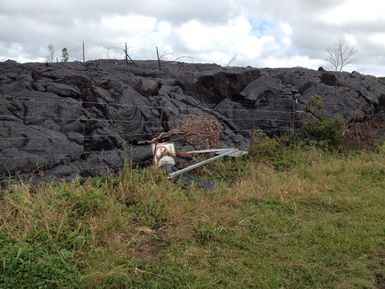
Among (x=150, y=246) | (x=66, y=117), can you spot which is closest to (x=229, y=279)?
(x=150, y=246)

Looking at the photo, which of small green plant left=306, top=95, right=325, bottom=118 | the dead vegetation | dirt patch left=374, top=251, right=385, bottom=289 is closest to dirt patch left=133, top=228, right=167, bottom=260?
dirt patch left=374, top=251, right=385, bottom=289

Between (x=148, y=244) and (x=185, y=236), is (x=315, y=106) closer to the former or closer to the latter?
(x=185, y=236)

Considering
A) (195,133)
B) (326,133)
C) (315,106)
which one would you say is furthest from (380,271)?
(315,106)

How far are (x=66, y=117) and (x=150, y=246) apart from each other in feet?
12.6

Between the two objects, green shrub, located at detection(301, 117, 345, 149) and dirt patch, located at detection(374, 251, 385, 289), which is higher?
green shrub, located at detection(301, 117, 345, 149)

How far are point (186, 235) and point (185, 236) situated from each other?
37mm

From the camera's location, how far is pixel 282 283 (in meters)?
4.04

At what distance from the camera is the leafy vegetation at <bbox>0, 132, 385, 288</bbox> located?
397 centimetres

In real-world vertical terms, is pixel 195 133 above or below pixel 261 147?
above

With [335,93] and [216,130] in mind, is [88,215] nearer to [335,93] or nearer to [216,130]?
[216,130]

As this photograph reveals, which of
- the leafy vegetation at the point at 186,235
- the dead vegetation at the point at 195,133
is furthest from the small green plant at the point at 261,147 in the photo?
the leafy vegetation at the point at 186,235

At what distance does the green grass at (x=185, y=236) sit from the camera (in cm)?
397

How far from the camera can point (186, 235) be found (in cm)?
482

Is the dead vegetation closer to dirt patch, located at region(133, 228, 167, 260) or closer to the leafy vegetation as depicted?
the leafy vegetation
